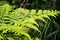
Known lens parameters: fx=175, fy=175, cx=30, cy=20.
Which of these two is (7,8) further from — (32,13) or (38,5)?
(38,5)

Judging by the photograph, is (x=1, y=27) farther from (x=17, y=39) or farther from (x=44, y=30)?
(x=44, y=30)

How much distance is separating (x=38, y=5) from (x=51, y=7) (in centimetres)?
22

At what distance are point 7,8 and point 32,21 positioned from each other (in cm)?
47

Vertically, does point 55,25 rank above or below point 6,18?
below

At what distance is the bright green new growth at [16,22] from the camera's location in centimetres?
150

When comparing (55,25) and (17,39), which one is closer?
(17,39)

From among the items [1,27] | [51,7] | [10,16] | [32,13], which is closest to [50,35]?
[51,7]

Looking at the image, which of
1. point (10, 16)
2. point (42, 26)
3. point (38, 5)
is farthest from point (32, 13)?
point (38, 5)

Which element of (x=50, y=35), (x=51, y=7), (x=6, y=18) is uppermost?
(x=6, y=18)

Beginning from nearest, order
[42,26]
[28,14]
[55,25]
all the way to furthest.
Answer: [28,14], [42,26], [55,25]

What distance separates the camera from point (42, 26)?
2.47 metres

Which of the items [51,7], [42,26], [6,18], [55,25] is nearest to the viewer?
[6,18]

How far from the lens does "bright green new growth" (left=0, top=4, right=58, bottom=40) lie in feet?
4.91

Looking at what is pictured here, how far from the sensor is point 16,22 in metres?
1.61
